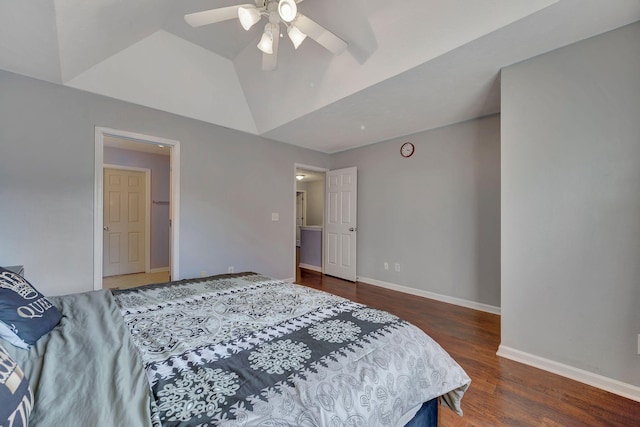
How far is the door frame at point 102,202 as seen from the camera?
8.93ft

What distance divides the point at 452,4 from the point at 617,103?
128cm

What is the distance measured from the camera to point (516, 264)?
2158 mm

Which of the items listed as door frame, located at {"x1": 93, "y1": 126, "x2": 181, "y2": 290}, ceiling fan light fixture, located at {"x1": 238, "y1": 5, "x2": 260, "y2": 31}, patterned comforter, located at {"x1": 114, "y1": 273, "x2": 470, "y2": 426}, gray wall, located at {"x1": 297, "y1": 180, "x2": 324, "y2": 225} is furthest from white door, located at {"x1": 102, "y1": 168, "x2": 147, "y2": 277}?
gray wall, located at {"x1": 297, "y1": 180, "x2": 324, "y2": 225}

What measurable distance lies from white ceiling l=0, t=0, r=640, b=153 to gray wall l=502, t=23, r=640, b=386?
0.26m

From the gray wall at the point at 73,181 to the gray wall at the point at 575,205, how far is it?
3198mm

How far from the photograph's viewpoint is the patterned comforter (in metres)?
0.76

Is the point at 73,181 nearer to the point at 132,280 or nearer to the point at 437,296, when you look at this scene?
the point at 132,280

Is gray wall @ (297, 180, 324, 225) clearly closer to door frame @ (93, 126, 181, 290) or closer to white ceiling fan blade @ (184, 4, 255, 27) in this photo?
door frame @ (93, 126, 181, 290)

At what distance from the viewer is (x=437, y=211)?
3.61 metres

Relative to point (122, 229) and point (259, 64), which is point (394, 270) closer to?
point (259, 64)

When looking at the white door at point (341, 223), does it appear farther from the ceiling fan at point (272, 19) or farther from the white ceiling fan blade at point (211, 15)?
the white ceiling fan blade at point (211, 15)

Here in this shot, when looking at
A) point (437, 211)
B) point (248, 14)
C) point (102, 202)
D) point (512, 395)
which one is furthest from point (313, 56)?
point (512, 395)

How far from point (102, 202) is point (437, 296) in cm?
410

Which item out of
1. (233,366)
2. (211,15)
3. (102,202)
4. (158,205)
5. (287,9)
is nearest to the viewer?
(233,366)
